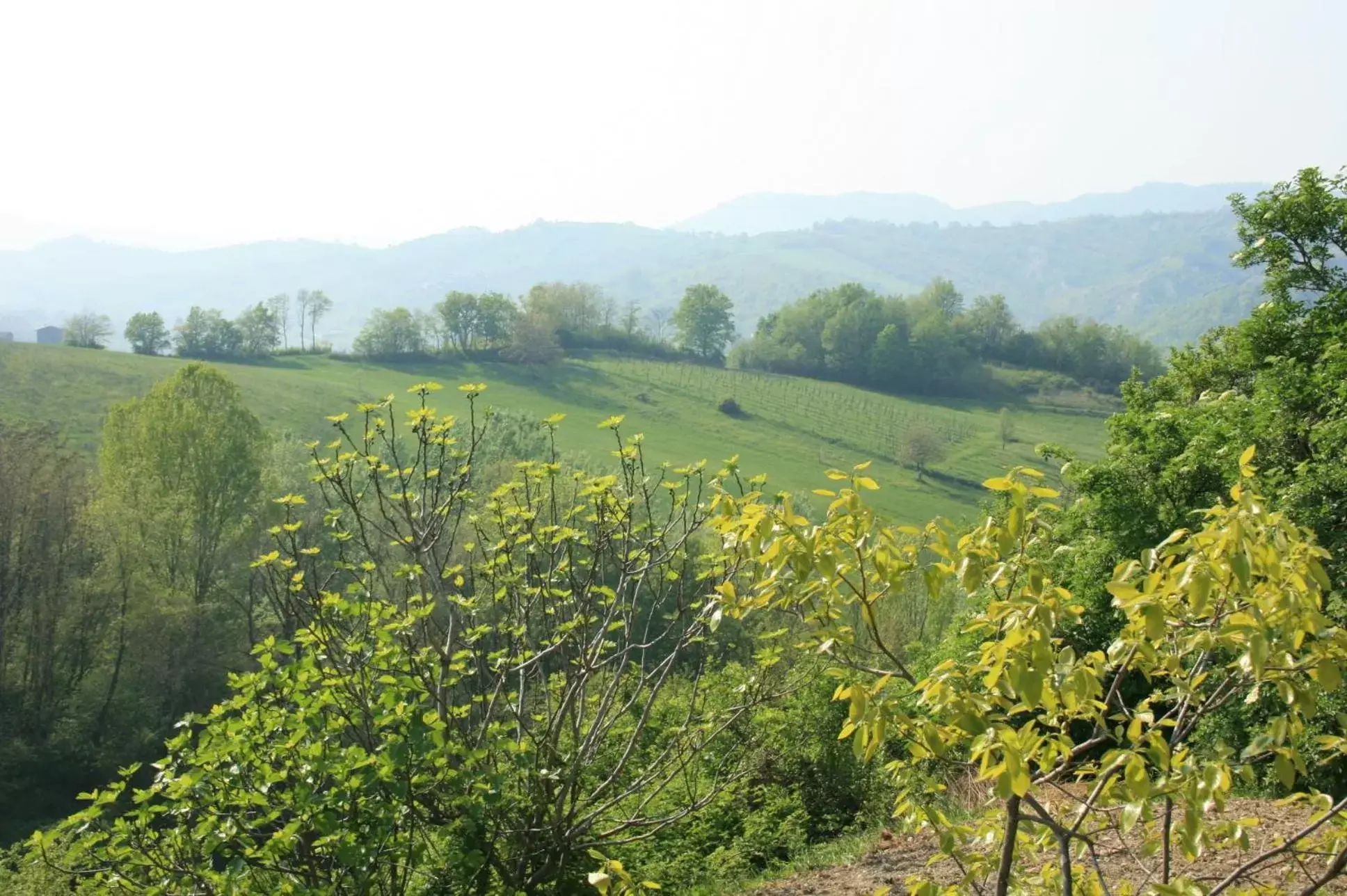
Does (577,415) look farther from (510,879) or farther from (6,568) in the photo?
(510,879)

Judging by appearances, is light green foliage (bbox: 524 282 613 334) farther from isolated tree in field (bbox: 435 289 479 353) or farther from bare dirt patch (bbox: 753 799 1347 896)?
bare dirt patch (bbox: 753 799 1347 896)

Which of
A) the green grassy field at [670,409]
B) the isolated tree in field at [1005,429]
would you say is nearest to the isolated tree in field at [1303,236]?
the green grassy field at [670,409]

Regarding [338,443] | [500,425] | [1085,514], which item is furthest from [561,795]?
[500,425]

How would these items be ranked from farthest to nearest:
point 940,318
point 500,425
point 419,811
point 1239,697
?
point 940,318
point 500,425
point 1239,697
point 419,811

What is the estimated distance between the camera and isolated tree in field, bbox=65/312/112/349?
9538 centimetres

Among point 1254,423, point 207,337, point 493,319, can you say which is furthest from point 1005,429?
point 1254,423

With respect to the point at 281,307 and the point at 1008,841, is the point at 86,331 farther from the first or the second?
the point at 1008,841

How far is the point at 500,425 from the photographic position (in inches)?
2584

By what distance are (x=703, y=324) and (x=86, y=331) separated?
69.8 metres

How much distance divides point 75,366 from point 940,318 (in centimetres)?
9249

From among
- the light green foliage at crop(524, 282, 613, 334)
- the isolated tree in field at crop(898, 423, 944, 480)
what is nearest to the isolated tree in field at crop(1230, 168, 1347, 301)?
the isolated tree in field at crop(898, 423, 944, 480)

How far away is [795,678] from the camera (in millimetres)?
9102

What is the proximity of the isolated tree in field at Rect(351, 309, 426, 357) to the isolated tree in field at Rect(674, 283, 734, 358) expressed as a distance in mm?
36267

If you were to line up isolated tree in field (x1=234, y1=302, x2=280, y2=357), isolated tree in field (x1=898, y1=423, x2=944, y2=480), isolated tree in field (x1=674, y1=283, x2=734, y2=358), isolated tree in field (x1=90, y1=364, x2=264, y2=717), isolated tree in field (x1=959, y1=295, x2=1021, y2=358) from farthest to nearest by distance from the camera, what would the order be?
isolated tree in field (x1=674, y1=283, x2=734, y2=358), isolated tree in field (x1=959, y1=295, x2=1021, y2=358), isolated tree in field (x1=234, y1=302, x2=280, y2=357), isolated tree in field (x1=898, y1=423, x2=944, y2=480), isolated tree in field (x1=90, y1=364, x2=264, y2=717)
